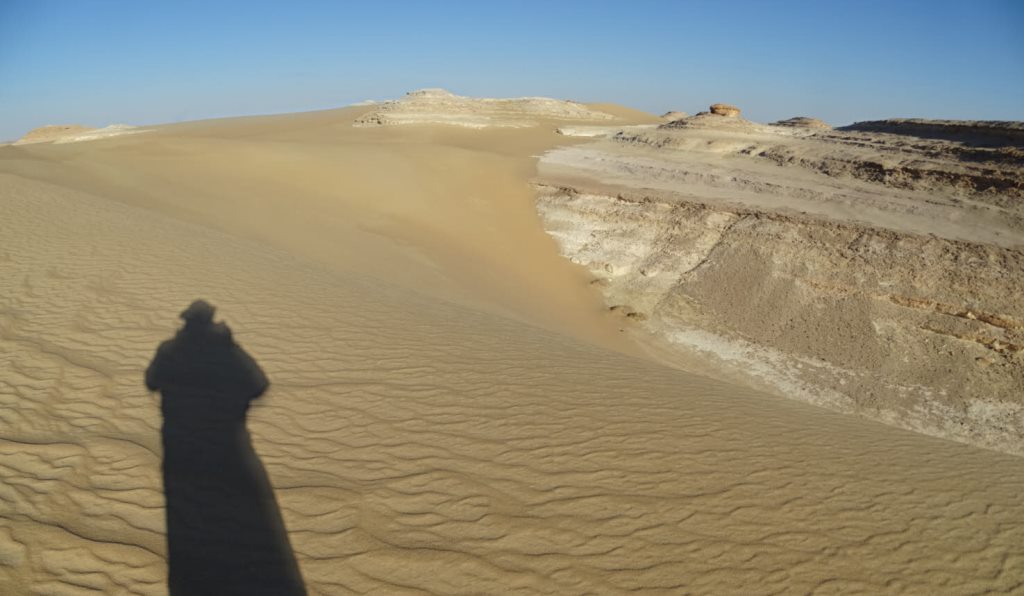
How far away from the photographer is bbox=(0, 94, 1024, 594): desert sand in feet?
13.2

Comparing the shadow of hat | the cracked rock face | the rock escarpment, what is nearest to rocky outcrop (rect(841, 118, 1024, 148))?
the cracked rock face

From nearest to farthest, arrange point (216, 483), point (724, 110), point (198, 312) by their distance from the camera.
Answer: point (216, 483), point (198, 312), point (724, 110)

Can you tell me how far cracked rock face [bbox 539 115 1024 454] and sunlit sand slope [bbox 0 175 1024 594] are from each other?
4380mm

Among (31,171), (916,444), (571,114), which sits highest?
(571,114)

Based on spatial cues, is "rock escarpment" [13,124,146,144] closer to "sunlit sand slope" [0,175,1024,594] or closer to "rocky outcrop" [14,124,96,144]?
"rocky outcrop" [14,124,96,144]

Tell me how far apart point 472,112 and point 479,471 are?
34.6m

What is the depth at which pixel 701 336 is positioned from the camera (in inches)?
535

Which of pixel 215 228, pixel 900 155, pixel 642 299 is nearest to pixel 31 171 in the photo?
pixel 215 228

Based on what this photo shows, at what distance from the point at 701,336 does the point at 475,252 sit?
7.27 meters

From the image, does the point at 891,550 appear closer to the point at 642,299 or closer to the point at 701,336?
the point at 701,336

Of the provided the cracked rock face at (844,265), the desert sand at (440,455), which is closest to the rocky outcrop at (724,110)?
the cracked rock face at (844,265)

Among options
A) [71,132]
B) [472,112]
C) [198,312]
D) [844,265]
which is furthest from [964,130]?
[71,132]

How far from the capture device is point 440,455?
540cm

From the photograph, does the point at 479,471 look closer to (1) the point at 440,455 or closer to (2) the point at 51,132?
(1) the point at 440,455
